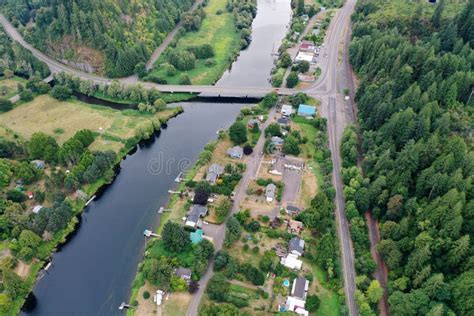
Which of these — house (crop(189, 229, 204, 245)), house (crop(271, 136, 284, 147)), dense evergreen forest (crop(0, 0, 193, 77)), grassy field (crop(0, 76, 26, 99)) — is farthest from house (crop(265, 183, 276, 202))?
grassy field (crop(0, 76, 26, 99))

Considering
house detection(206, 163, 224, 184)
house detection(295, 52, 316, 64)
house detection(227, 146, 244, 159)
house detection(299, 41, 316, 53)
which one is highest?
house detection(299, 41, 316, 53)

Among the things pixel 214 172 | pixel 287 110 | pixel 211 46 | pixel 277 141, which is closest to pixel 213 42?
pixel 211 46

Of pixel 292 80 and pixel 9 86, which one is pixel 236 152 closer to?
pixel 292 80

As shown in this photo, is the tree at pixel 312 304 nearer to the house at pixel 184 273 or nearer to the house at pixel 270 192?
the house at pixel 184 273

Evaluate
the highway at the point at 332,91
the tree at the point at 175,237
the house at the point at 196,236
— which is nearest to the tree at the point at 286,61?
the highway at the point at 332,91

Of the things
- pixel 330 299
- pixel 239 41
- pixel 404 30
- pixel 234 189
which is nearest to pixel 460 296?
pixel 330 299

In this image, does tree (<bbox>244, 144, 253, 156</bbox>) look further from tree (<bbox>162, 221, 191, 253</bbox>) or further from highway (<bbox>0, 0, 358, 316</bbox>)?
tree (<bbox>162, 221, 191, 253</bbox>)
